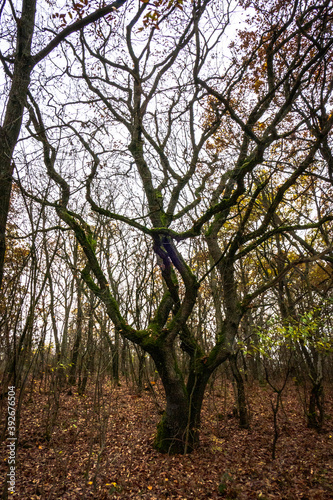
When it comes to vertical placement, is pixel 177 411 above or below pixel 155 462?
above

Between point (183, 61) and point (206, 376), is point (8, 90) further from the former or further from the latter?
point (206, 376)

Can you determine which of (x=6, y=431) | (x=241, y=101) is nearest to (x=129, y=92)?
(x=241, y=101)

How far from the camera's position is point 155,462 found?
16.3ft

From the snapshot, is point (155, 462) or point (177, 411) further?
point (177, 411)

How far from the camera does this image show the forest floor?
409 cm

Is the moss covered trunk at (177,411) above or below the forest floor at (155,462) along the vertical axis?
above

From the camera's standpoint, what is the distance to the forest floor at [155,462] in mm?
4090

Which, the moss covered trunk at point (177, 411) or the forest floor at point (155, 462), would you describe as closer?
the forest floor at point (155, 462)

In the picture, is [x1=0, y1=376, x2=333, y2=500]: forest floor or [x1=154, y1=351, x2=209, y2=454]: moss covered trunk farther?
[x1=154, y1=351, x2=209, y2=454]: moss covered trunk

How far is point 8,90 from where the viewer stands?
3.92 meters

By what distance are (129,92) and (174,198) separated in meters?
3.12

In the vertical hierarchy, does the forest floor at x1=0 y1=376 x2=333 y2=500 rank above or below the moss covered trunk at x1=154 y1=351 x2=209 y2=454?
below

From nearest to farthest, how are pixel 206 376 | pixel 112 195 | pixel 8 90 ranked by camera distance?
1. pixel 8 90
2. pixel 206 376
3. pixel 112 195

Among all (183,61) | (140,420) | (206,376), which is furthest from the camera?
(140,420)
